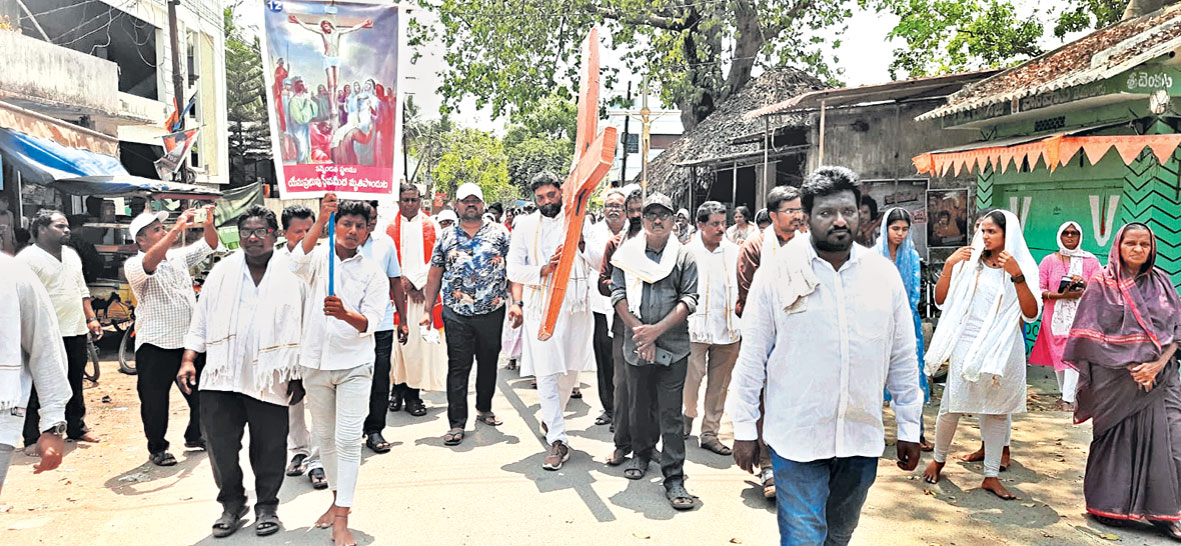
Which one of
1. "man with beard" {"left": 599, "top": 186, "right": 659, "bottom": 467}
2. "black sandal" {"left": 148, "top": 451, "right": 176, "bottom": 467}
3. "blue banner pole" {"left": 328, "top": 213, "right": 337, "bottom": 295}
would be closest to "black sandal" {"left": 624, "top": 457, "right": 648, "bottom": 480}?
"man with beard" {"left": 599, "top": 186, "right": 659, "bottom": 467}

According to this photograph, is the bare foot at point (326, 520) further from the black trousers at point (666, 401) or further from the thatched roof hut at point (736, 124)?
the thatched roof hut at point (736, 124)

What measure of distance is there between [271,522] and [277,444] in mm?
420

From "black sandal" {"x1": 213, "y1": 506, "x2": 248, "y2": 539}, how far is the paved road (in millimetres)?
46

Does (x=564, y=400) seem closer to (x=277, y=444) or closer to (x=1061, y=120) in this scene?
(x=277, y=444)

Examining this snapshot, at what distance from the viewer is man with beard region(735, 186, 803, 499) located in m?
4.93

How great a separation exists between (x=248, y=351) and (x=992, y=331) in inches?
167

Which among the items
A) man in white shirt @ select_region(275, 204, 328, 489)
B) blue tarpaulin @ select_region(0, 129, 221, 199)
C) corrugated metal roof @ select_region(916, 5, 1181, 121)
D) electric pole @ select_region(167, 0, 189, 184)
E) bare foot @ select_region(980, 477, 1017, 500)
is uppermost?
electric pole @ select_region(167, 0, 189, 184)

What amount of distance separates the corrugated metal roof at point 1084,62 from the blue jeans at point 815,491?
6.41m

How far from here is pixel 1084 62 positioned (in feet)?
30.6

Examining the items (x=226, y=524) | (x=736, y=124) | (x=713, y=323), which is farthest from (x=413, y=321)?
(x=736, y=124)

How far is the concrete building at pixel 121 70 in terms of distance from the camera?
11.2 m

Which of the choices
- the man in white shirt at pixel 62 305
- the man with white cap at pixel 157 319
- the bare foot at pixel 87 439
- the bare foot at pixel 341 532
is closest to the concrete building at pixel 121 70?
the man in white shirt at pixel 62 305

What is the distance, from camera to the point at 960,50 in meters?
20.7

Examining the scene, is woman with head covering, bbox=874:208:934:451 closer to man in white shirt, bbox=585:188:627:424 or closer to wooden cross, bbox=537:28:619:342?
man in white shirt, bbox=585:188:627:424
